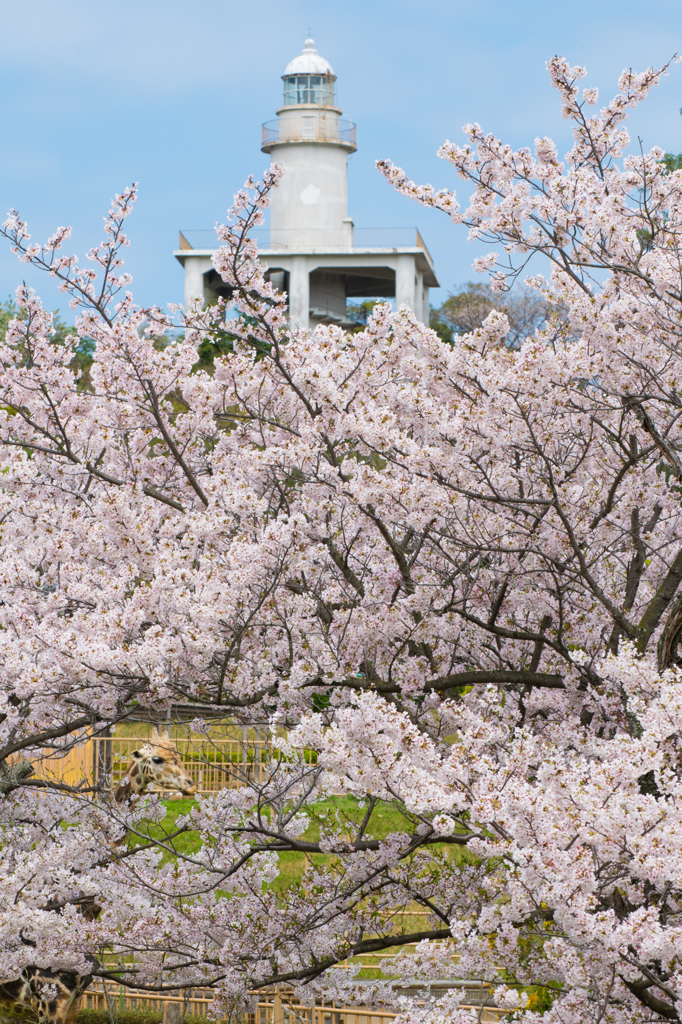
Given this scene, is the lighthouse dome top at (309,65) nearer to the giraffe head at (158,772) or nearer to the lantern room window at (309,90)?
the lantern room window at (309,90)

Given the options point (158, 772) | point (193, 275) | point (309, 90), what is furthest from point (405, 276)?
point (158, 772)

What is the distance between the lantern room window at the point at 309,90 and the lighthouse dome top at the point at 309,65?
17 cm

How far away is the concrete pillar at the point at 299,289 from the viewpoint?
43.4m

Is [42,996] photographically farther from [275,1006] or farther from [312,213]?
[312,213]

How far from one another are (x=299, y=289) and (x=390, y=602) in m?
39.0

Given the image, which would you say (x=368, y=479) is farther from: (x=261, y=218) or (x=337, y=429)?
(x=261, y=218)

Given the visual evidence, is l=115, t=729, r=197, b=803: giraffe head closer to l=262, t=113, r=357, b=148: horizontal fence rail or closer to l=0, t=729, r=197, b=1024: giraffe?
l=0, t=729, r=197, b=1024: giraffe

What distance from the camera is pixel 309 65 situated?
4566cm

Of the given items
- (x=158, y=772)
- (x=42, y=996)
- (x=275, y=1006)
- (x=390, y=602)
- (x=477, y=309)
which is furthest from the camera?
(x=477, y=309)

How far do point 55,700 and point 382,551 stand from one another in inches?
83.8

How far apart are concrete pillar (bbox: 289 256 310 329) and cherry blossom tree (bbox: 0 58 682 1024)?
35501 mm

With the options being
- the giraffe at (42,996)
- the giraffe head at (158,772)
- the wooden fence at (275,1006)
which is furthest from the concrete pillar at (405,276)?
the giraffe at (42,996)

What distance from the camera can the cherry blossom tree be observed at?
15.6 ft

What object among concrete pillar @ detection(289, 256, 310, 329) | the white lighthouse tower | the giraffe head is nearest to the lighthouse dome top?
the white lighthouse tower
